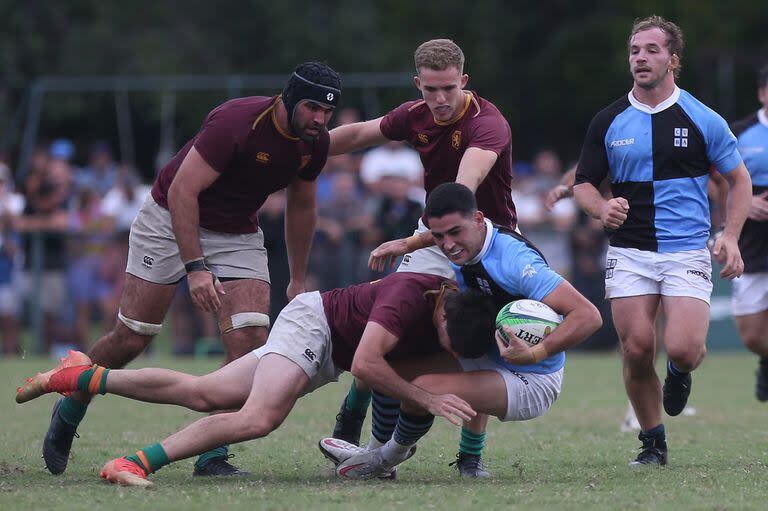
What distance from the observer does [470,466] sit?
728cm

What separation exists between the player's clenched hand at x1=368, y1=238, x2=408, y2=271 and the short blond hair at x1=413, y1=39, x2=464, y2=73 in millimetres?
1122

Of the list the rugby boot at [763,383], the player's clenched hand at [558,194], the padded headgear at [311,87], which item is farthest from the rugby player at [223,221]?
the rugby boot at [763,383]

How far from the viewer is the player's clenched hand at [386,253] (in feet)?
23.1

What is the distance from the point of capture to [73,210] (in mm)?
17328

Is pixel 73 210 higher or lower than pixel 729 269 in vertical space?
lower

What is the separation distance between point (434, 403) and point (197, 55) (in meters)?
21.6

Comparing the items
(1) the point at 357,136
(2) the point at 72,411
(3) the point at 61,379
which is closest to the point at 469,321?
(1) the point at 357,136

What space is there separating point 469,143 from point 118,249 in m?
10.1

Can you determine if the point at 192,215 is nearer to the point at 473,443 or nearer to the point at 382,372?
the point at 382,372

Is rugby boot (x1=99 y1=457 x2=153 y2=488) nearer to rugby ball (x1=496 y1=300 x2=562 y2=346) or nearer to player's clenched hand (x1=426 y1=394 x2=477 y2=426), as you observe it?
player's clenched hand (x1=426 y1=394 x2=477 y2=426)

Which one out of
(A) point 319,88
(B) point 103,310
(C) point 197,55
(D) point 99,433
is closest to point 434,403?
(A) point 319,88

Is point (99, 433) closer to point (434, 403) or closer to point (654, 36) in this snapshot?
point (434, 403)

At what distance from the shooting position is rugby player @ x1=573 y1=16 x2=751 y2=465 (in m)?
7.55

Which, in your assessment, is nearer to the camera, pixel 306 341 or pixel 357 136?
pixel 306 341
